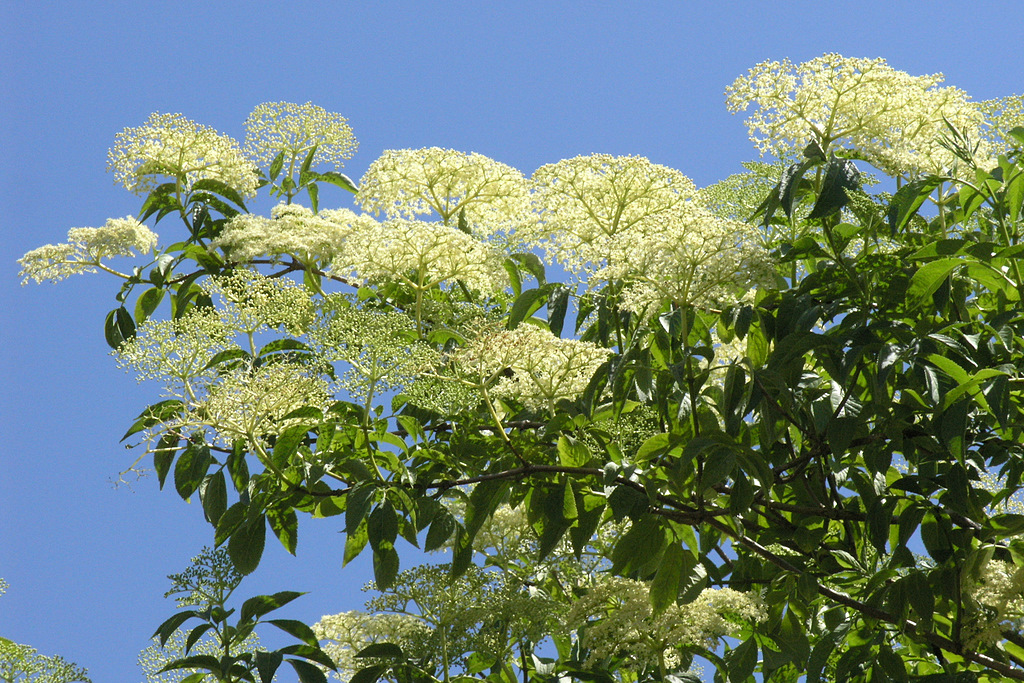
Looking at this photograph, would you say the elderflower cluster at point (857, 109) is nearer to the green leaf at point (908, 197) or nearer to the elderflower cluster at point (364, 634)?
the green leaf at point (908, 197)

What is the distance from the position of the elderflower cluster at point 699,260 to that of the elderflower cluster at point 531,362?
11.6 inches

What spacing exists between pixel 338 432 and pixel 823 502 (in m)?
1.37

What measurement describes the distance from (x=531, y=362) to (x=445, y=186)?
3.21 ft

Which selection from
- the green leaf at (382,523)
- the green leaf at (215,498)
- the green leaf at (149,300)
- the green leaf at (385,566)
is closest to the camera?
the green leaf at (382,523)

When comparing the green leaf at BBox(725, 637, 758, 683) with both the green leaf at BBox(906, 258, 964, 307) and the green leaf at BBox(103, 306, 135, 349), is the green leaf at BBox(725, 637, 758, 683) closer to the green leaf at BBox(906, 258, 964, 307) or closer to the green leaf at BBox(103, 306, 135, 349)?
the green leaf at BBox(906, 258, 964, 307)

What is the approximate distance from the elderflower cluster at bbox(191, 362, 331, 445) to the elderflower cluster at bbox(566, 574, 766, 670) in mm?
1099

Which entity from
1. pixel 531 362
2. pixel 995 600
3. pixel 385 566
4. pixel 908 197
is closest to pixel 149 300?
pixel 385 566

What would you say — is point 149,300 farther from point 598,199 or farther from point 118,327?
point 598,199

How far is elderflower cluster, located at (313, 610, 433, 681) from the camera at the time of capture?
3080 millimetres

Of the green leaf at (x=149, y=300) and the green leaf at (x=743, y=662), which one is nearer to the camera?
the green leaf at (x=743, y=662)

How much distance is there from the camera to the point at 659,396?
2641mm

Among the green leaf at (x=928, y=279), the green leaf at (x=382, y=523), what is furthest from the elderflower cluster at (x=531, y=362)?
the green leaf at (x=928, y=279)

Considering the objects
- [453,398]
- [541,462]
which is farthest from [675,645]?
[453,398]

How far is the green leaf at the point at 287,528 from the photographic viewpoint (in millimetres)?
2959
